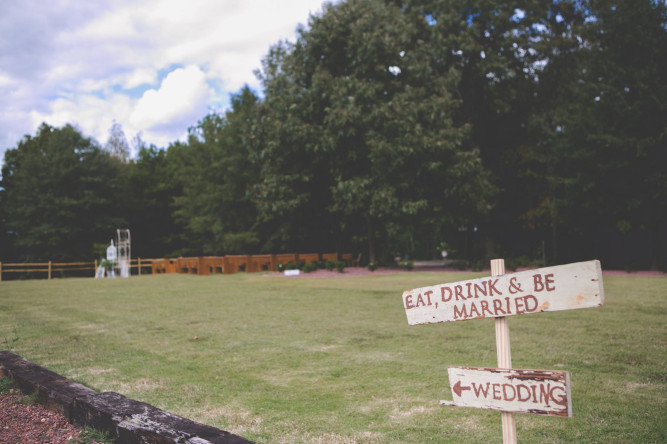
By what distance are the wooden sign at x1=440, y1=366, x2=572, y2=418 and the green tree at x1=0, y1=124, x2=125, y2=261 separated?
136 feet

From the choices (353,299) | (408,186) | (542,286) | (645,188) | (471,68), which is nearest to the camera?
(542,286)

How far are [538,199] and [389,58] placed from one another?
1193 cm

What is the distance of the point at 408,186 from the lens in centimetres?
2411

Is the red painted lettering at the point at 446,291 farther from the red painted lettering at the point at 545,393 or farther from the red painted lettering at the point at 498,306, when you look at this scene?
the red painted lettering at the point at 545,393

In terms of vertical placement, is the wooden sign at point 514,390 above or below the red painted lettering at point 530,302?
below

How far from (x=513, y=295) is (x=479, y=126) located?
28.4m

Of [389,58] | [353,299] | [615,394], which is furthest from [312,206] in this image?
[615,394]

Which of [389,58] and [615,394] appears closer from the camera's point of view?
[615,394]

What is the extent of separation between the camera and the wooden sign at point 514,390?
2738 millimetres

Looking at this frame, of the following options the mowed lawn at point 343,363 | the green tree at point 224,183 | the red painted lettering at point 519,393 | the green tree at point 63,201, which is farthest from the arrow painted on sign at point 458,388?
the green tree at point 63,201

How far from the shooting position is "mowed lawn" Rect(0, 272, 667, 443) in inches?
165

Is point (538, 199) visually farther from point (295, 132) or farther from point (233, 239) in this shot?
point (233, 239)

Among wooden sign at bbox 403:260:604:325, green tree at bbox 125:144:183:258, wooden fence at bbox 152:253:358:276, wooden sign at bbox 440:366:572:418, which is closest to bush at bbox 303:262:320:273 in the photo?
wooden fence at bbox 152:253:358:276

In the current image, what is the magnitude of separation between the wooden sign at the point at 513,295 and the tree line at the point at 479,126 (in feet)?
64.9
